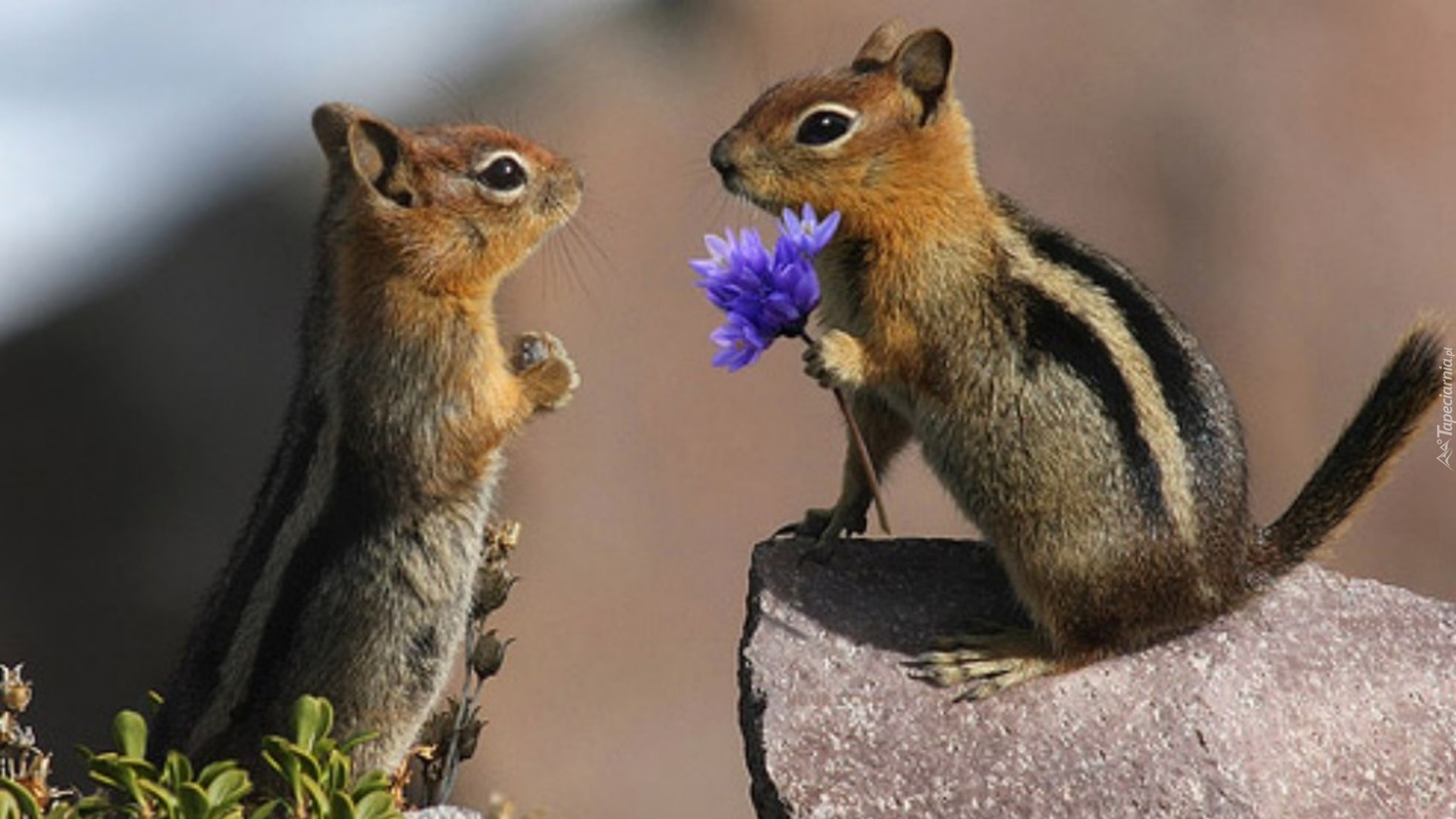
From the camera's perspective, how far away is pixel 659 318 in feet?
19.1

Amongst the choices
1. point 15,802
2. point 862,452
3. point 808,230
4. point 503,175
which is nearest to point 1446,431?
point 862,452

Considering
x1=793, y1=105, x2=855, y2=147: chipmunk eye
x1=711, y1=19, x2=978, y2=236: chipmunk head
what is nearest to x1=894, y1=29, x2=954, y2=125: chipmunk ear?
x1=711, y1=19, x2=978, y2=236: chipmunk head

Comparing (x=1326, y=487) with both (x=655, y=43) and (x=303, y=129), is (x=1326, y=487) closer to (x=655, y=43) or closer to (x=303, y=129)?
(x=655, y=43)

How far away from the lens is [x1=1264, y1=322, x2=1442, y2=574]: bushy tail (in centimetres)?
484

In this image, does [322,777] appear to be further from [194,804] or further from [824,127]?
[824,127]

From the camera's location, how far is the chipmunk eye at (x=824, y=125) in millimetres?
4512

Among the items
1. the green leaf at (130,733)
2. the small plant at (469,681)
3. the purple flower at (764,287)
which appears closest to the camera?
the green leaf at (130,733)

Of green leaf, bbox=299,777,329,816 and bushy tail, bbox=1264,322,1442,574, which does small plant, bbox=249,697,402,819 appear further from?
bushy tail, bbox=1264,322,1442,574

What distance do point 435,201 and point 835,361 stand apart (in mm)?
740

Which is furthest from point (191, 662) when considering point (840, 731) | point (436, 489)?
point (840, 731)

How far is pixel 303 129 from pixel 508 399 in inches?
54.4

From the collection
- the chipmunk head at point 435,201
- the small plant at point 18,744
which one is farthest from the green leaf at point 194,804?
the chipmunk head at point 435,201

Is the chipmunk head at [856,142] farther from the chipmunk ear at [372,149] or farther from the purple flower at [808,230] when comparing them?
the chipmunk ear at [372,149]

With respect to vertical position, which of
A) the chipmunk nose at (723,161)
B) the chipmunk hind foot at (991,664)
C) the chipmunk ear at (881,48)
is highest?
the chipmunk ear at (881,48)
